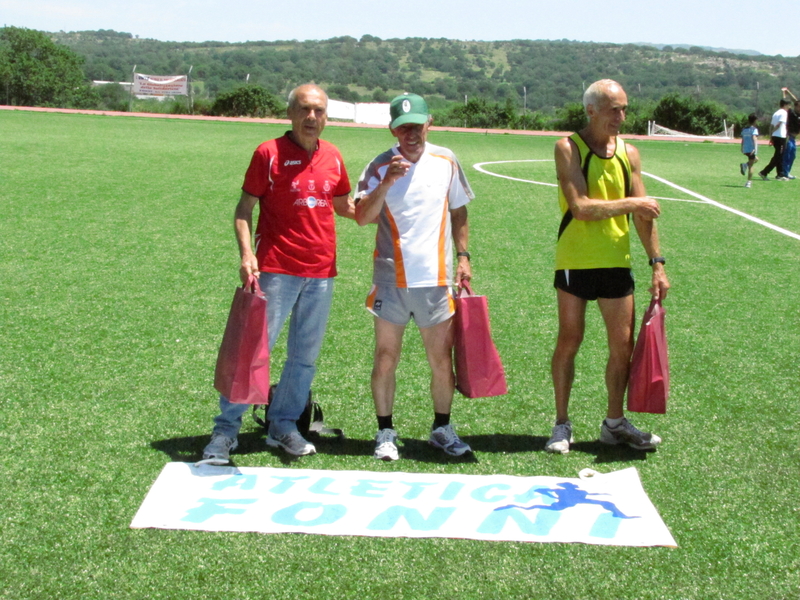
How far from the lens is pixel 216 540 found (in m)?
3.76

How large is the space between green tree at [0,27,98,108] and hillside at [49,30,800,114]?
12143mm

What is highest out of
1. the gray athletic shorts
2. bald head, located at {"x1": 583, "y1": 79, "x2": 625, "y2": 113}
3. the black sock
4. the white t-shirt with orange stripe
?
bald head, located at {"x1": 583, "y1": 79, "x2": 625, "y2": 113}

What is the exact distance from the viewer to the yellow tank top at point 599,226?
461 cm

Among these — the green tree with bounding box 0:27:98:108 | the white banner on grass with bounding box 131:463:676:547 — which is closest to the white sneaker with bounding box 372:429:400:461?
the white banner on grass with bounding box 131:463:676:547

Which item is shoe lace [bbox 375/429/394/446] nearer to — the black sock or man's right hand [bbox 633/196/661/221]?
the black sock

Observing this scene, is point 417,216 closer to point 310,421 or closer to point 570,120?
point 310,421

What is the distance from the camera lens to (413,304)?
15.1ft

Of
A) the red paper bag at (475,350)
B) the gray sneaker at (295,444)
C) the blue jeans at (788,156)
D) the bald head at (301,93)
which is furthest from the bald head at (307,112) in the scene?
the blue jeans at (788,156)

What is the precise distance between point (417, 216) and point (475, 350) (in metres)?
→ 0.76

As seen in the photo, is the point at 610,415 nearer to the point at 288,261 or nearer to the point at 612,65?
the point at 288,261

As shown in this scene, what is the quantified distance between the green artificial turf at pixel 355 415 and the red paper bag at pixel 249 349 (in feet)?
1.40

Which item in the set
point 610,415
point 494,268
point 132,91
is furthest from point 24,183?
point 132,91

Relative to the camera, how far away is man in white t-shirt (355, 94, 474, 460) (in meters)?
4.46

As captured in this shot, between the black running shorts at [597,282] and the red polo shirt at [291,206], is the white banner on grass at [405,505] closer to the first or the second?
the black running shorts at [597,282]
